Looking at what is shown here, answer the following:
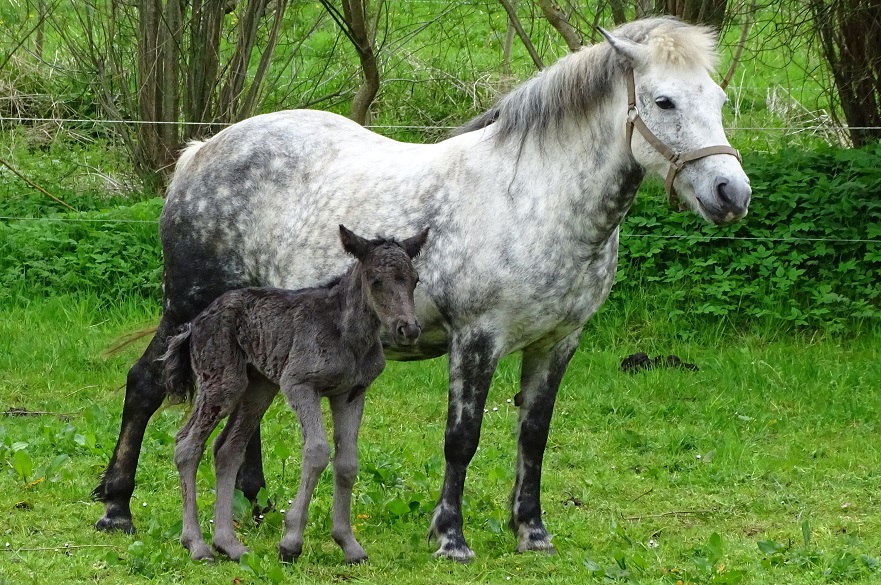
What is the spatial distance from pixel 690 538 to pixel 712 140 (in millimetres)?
1984

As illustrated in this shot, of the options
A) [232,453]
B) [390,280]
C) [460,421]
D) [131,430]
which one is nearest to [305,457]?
[232,453]

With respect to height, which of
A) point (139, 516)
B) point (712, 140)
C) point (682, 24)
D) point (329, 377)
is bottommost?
point (139, 516)

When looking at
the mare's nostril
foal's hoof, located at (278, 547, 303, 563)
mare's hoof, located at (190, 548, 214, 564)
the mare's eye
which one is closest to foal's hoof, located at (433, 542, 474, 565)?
foal's hoof, located at (278, 547, 303, 563)

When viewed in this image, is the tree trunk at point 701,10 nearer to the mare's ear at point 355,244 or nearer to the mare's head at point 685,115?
the mare's head at point 685,115

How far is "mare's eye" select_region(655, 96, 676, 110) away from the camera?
4707 mm

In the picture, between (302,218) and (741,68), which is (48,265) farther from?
(741,68)

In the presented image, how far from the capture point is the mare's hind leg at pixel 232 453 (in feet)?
16.5

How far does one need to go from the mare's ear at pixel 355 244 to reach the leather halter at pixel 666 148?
1206 mm

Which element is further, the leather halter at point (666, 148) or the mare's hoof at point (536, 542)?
the mare's hoof at point (536, 542)

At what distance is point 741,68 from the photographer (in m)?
14.8

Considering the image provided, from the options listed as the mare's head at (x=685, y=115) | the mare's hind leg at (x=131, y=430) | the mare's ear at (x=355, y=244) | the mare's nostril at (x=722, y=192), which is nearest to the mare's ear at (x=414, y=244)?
the mare's ear at (x=355, y=244)

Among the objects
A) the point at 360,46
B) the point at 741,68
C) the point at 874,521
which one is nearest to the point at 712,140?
the point at 874,521

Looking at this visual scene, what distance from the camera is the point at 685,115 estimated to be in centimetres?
470

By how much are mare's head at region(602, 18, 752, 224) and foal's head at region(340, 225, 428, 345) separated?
110 cm
